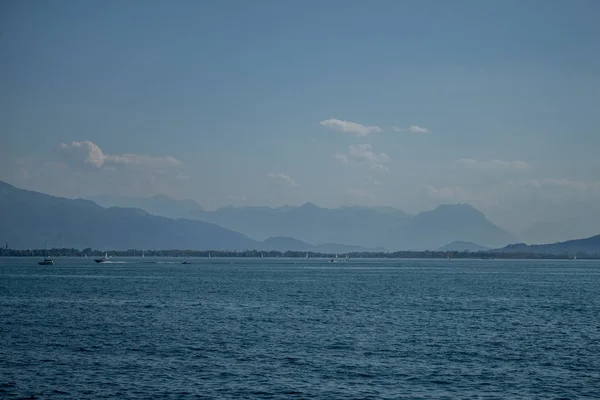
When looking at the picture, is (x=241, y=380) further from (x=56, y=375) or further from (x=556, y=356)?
(x=556, y=356)

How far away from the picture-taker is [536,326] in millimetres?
62312

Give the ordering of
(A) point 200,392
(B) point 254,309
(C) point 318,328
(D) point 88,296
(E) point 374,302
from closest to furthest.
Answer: (A) point 200,392
(C) point 318,328
(B) point 254,309
(E) point 374,302
(D) point 88,296

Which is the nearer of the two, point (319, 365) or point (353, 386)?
point (353, 386)

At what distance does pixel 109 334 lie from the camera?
183ft

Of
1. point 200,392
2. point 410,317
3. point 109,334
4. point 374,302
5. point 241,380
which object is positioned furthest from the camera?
point 374,302

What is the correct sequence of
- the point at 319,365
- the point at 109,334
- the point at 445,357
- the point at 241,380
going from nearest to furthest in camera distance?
the point at 241,380 → the point at 319,365 → the point at 445,357 → the point at 109,334

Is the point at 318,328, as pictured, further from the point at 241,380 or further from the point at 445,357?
the point at 241,380

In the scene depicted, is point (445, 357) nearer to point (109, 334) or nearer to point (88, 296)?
point (109, 334)

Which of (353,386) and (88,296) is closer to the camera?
(353,386)

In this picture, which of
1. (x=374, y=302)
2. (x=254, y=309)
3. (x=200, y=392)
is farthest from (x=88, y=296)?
(x=200, y=392)

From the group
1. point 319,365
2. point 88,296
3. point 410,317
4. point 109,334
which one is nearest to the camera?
point 319,365

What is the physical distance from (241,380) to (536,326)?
34.8 m

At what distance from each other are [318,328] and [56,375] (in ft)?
85.6

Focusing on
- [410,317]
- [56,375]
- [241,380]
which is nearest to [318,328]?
[410,317]
